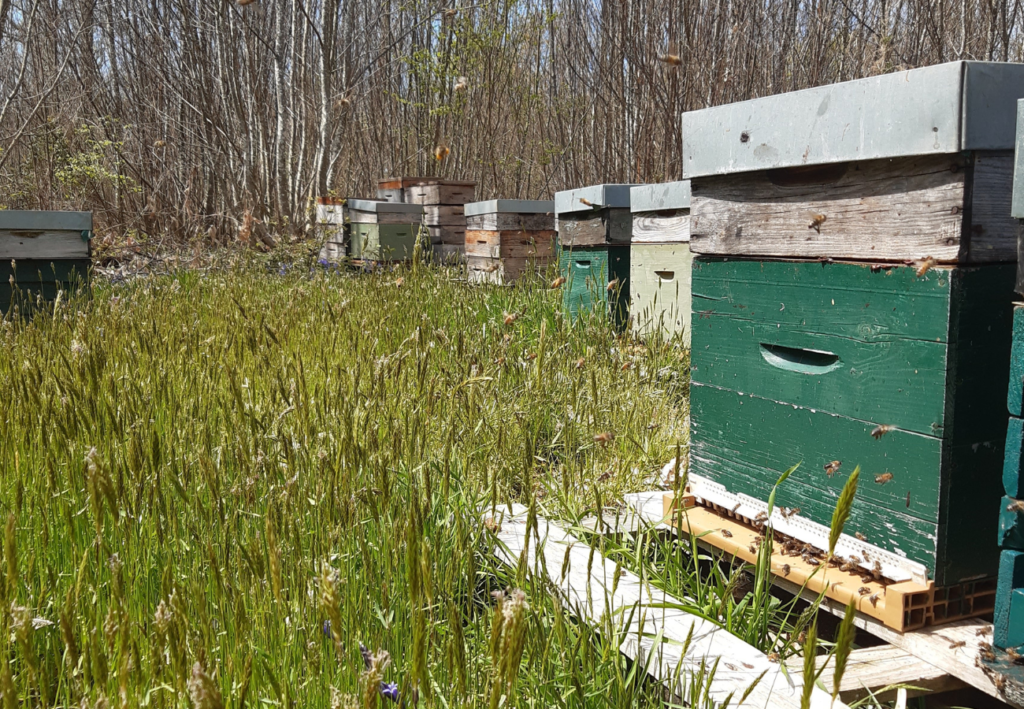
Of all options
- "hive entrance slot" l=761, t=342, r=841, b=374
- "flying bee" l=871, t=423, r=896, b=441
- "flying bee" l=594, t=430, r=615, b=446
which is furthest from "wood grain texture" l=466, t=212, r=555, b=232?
"flying bee" l=871, t=423, r=896, b=441

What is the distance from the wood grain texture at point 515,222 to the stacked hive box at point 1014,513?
595 cm

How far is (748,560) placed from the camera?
2.17 metres

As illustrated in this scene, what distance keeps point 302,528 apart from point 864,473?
1331 mm

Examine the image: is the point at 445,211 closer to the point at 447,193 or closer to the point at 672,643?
the point at 447,193

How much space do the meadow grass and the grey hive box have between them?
0.70 meters

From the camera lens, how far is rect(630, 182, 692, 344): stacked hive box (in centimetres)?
421

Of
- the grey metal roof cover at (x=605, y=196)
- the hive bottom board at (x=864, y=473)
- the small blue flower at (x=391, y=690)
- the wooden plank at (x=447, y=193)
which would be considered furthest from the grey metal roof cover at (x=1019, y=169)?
the wooden plank at (x=447, y=193)

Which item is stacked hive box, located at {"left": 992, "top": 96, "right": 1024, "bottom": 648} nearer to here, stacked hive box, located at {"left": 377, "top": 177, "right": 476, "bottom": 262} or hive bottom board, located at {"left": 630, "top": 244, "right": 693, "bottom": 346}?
hive bottom board, located at {"left": 630, "top": 244, "right": 693, "bottom": 346}

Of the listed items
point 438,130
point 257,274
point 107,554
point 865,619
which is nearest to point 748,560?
point 865,619

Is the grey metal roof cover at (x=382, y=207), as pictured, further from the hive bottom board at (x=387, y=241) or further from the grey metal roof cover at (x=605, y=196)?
the grey metal roof cover at (x=605, y=196)

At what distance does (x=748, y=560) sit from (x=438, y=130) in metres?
10.7

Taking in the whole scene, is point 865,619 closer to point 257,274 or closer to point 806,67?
point 257,274

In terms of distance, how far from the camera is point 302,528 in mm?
1794

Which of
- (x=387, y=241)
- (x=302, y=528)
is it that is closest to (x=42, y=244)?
(x=387, y=241)
